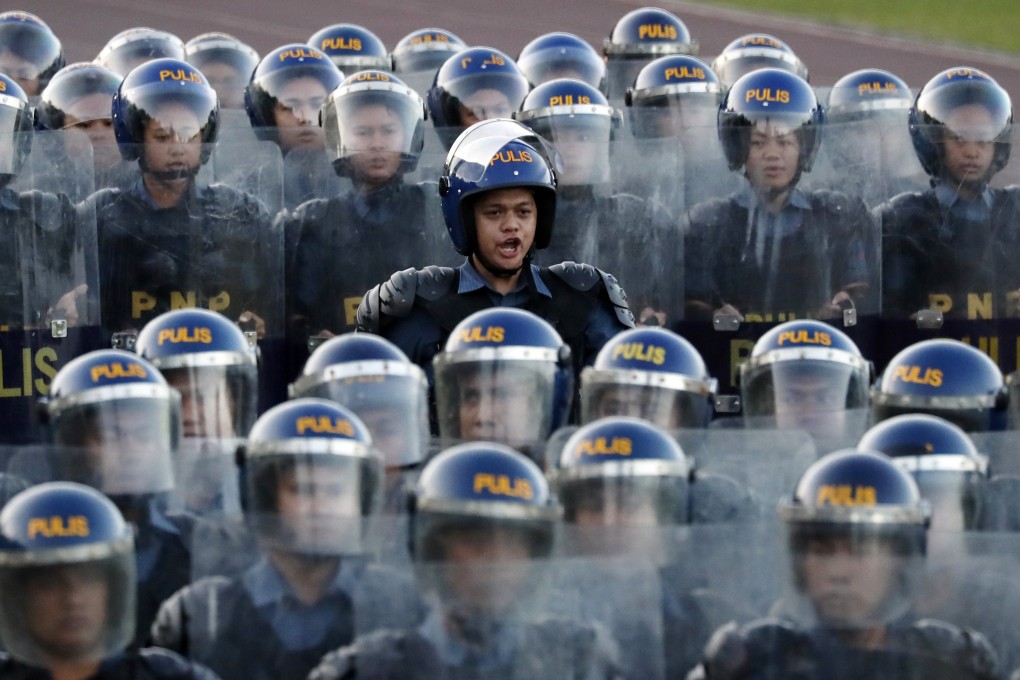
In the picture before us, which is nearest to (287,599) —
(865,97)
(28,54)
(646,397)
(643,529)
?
(643,529)

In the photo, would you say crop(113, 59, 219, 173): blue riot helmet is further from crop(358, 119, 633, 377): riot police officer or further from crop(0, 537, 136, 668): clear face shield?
crop(0, 537, 136, 668): clear face shield

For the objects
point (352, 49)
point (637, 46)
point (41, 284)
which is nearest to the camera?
point (41, 284)

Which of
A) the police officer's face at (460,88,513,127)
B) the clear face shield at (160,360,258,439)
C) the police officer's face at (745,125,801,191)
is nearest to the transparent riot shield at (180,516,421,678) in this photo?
the clear face shield at (160,360,258,439)

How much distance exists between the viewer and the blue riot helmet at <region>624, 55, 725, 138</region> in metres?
10.6

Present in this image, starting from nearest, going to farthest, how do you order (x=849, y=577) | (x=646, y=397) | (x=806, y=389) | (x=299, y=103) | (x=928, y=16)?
(x=849, y=577), (x=646, y=397), (x=806, y=389), (x=299, y=103), (x=928, y=16)

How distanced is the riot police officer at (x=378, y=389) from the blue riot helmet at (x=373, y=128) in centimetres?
247

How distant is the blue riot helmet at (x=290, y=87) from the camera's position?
1080 centimetres

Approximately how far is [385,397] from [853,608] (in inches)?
71.3

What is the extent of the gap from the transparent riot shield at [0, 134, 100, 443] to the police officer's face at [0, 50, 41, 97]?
2.84 m

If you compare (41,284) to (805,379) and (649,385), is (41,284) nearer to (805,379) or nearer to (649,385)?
(649,385)

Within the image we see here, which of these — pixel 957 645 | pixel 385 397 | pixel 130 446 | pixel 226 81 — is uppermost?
pixel 226 81

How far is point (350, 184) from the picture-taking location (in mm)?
9836

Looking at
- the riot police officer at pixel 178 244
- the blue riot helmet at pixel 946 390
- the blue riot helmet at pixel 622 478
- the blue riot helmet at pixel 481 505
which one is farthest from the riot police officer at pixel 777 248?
the blue riot helmet at pixel 481 505

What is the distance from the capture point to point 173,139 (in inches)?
385
